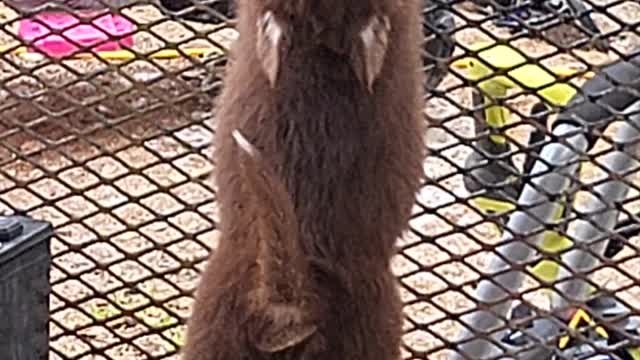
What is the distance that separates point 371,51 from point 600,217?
715 mm

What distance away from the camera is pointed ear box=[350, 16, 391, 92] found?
3.74 feet

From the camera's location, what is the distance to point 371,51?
3.81 feet

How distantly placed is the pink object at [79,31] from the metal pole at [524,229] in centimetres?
48

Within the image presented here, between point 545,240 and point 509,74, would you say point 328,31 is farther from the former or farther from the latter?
point 545,240

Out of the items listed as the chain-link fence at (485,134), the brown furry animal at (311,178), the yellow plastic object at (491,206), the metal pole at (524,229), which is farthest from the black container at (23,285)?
the yellow plastic object at (491,206)

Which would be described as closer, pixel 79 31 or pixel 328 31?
pixel 328 31

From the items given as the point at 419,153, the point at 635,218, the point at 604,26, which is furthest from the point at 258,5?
the point at 604,26

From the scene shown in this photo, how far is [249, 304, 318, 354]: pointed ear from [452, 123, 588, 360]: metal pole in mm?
581

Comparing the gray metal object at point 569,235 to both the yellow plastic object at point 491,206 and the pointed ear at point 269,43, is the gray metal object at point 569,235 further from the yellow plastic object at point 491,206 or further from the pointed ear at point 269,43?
the pointed ear at point 269,43

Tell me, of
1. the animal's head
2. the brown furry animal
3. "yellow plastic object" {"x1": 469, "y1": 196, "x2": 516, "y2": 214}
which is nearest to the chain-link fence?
"yellow plastic object" {"x1": 469, "y1": 196, "x2": 516, "y2": 214}

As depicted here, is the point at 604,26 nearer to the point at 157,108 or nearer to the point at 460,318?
the point at 460,318

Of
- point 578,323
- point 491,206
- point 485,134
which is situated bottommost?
point 578,323

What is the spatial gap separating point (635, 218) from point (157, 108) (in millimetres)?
553

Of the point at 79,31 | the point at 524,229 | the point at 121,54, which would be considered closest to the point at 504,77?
the point at 524,229
